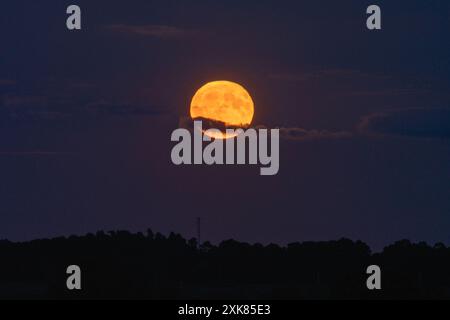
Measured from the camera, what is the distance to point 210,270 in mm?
94250

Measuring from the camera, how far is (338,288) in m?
79.8

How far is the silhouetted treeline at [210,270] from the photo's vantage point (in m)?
77.4

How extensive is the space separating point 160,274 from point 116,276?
9.13 metres

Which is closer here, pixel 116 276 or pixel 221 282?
pixel 116 276

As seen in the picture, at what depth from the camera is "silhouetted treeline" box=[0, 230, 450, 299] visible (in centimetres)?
7744
